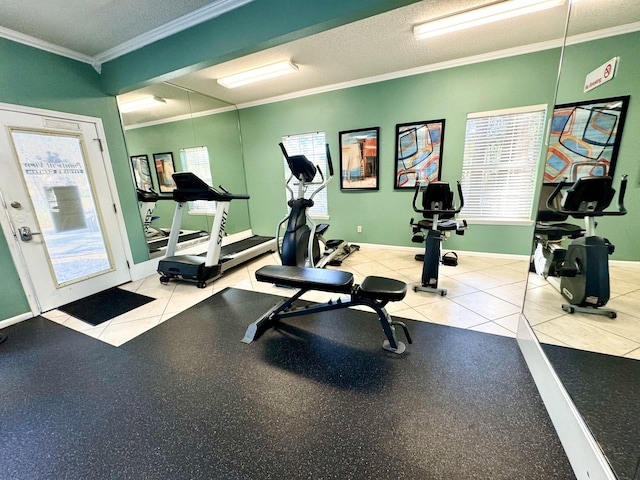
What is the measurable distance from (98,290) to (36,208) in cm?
116

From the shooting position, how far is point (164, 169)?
13.6 ft

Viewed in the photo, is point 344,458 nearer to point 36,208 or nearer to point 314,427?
point 314,427

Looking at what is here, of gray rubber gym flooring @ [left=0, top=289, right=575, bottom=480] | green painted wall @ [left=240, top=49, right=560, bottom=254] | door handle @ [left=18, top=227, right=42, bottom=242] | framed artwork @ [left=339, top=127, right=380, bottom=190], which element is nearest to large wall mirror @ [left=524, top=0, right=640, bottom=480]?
gray rubber gym flooring @ [left=0, top=289, right=575, bottom=480]

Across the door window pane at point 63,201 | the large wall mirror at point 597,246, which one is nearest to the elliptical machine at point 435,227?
the large wall mirror at point 597,246

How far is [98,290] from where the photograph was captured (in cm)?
324

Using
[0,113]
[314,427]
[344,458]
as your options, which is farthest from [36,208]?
[344,458]

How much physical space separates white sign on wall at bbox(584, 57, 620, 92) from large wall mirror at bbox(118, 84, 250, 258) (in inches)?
172

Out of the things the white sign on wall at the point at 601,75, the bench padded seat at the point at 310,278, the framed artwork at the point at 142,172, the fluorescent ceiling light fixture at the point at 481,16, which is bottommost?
the bench padded seat at the point at 310,278

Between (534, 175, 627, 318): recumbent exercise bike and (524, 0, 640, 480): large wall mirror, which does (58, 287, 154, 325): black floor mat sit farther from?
(534, 175, 627, 318): recumbent exercise bike

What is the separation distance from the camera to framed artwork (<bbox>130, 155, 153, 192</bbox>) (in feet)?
11.9

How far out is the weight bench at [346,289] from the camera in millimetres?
1829

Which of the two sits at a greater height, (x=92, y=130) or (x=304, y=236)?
(x=92, y=130)

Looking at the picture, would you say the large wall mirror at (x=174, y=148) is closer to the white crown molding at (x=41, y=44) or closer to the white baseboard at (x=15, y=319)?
the white crown molding at (x=41, y=44)

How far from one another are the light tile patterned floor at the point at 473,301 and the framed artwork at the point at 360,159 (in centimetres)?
129
